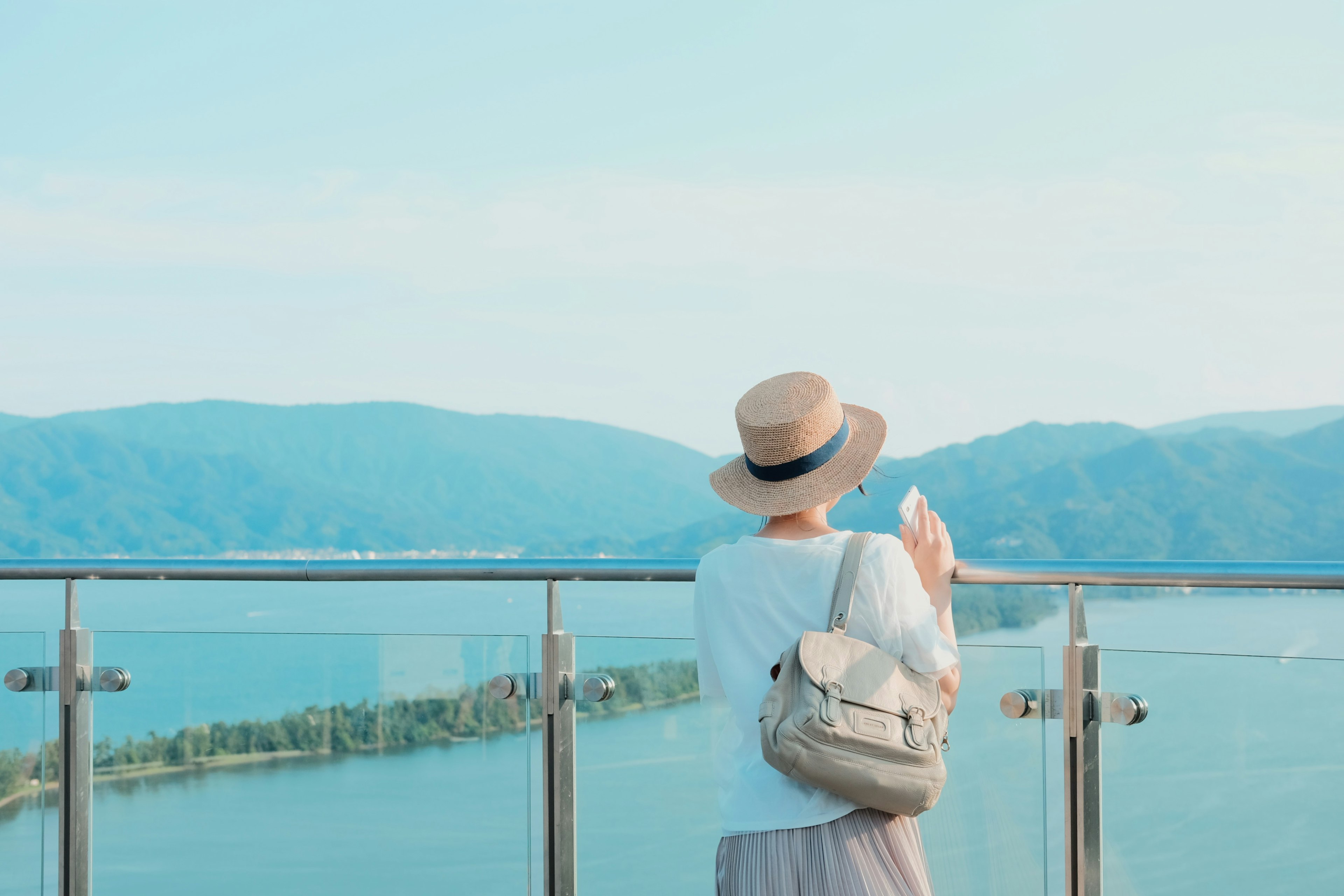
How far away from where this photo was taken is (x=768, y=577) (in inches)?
72.4

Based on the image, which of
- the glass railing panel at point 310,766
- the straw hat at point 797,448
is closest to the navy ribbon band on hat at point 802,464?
the straw hat at point 797,448

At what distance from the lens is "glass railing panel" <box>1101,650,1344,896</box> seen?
2064mm

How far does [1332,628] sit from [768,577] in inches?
41.5

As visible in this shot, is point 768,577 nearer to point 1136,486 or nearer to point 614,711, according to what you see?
point 614,711

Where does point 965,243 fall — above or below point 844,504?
above

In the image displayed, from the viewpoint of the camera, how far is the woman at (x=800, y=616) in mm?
1756

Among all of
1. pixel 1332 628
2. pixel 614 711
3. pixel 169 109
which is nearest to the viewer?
pixel 1332 628

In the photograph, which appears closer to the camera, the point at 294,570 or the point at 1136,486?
the point at 294,570

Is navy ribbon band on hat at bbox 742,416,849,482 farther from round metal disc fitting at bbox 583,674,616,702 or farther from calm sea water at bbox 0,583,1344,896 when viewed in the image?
round metal disc fitting at bbox 583,674,616,702

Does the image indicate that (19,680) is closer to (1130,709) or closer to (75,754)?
(75,754)

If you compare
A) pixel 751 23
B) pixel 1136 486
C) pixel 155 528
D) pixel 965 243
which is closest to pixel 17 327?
pixel 155 528

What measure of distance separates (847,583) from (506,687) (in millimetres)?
1244

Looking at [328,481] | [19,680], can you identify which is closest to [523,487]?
[328,481]

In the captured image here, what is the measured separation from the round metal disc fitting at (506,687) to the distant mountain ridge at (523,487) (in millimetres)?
48778
